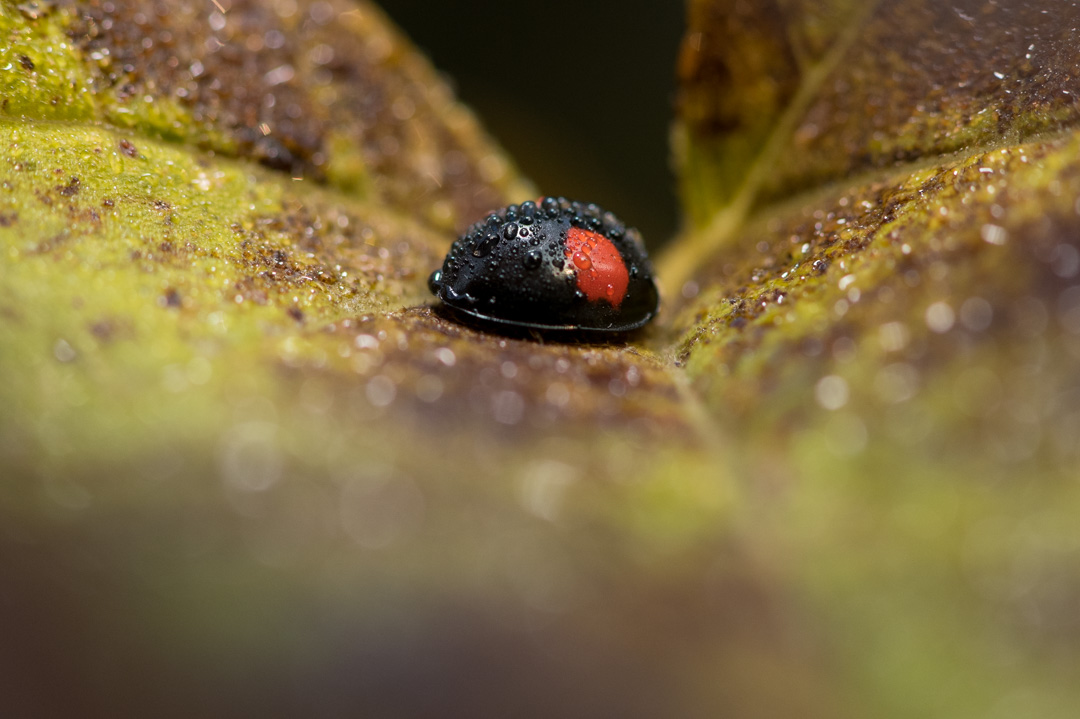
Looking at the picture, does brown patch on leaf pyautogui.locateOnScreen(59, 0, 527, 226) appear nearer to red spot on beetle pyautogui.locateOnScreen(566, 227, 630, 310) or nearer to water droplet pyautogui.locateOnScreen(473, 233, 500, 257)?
water droplet pyautogui.locateOnScreen(473, 233, 500, 257)

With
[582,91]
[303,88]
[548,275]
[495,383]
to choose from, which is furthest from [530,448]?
[582,91]

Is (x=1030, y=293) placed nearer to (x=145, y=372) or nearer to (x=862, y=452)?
(x=862, y=452)

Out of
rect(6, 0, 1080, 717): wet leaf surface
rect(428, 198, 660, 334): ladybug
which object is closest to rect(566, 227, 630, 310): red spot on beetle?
rect(428, 198, 660, 334): ladybug

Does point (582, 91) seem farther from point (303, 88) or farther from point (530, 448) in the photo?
point (530, 448)

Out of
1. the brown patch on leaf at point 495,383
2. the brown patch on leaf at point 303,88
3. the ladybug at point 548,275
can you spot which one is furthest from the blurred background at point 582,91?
the brown patch on leaf at point 495,383

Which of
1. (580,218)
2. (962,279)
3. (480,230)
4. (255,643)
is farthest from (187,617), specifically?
(580,218)
